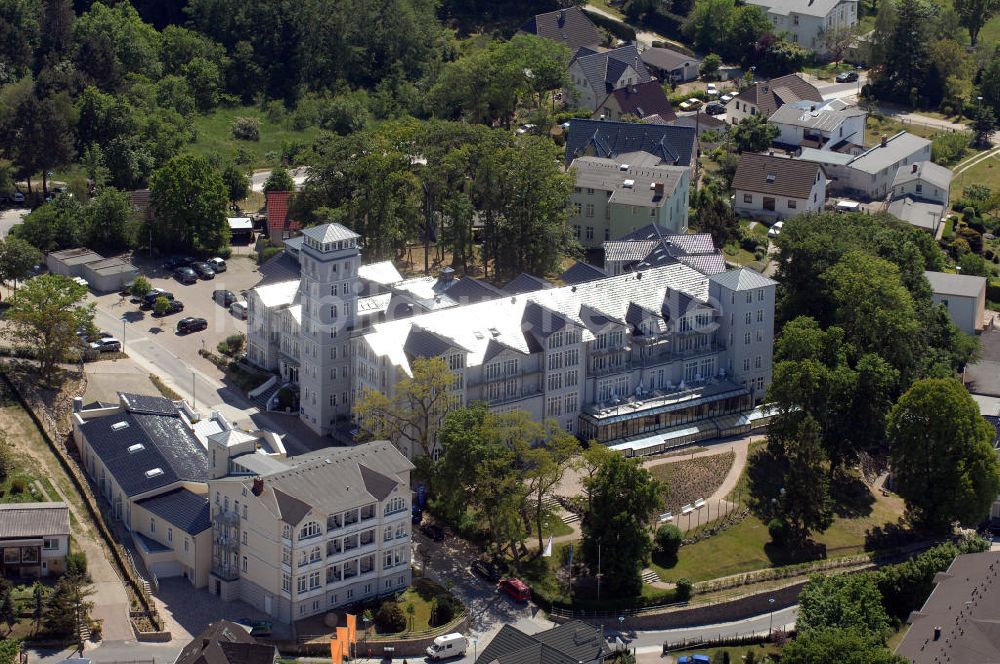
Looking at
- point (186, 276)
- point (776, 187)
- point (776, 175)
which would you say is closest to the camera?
point (186, 276)

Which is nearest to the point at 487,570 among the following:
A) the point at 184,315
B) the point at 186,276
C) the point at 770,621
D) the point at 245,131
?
the point at 770,621

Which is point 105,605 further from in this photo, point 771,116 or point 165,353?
point 771,116

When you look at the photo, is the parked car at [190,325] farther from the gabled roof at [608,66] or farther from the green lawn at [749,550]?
the gabled roof at [608,66]

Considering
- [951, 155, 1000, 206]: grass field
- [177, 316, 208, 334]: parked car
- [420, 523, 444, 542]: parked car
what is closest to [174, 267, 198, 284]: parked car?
[177, 316, 208, 334]: parked car

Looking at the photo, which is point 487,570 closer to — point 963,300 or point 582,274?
point 582,274

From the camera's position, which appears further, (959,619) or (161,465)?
(161,465)

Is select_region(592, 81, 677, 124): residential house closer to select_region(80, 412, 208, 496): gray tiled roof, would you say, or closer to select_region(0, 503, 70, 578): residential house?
select_region(80, 412, 208, 496): gray tiled roof

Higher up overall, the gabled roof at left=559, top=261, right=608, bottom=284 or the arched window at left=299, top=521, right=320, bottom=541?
the gabled roof at left=559, top=261, right=608, bottom=284

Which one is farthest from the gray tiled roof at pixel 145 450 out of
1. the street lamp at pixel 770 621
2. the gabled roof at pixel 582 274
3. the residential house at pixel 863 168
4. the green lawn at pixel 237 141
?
the residential house at pixel 863 168

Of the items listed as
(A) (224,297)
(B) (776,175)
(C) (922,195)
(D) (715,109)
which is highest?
(D) (715,109)
